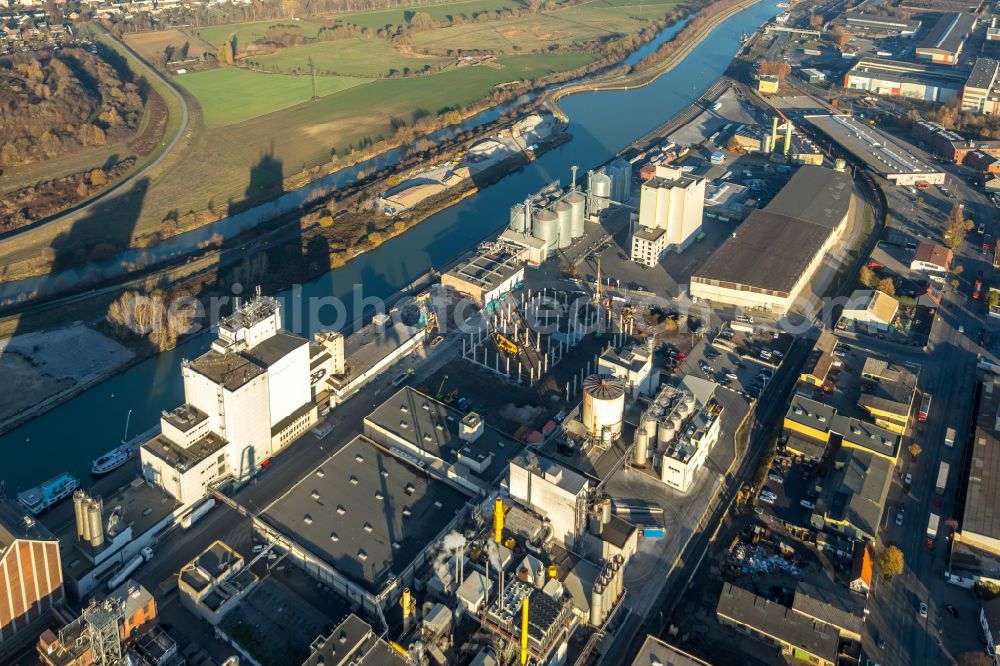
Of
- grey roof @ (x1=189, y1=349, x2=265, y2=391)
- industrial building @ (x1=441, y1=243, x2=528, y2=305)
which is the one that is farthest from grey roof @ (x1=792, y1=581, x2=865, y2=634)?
industrial building @ (x1=441, y1=243, x2=528, y2=305)

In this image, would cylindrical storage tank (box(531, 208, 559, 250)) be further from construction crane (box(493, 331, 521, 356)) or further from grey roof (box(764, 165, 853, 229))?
grey roof (box(764, 165, 853, 229))

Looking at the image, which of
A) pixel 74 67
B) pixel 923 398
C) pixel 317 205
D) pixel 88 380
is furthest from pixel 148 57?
pixel 923 398

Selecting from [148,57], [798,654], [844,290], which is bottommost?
[798,654]

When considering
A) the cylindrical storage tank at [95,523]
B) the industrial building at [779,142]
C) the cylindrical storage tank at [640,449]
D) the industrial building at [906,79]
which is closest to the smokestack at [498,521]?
the cylindrical storage tank at [640,449]

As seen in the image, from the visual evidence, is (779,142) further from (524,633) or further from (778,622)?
(524,633)

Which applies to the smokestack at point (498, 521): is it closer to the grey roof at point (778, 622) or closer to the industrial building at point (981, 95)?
the grey roof at point (778, 622)

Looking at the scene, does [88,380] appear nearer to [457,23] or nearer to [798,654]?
[798,654]
